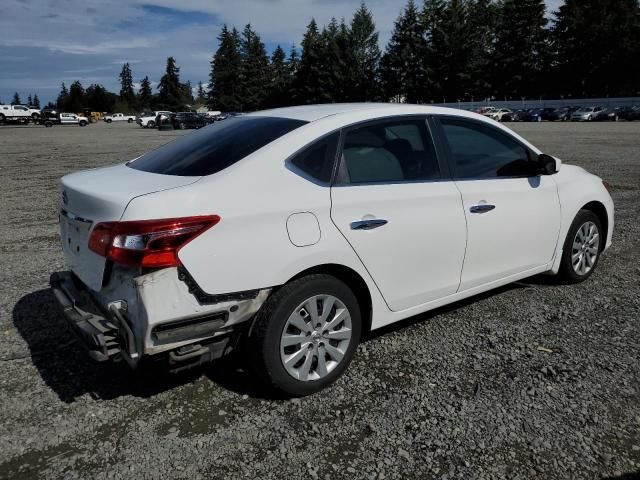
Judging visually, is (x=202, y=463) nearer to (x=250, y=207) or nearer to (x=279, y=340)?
(x=279, y=340)

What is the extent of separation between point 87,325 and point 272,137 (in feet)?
4.90

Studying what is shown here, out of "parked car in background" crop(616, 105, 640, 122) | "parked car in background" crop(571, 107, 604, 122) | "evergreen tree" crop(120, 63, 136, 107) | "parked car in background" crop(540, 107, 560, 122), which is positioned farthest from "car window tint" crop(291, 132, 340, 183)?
"evergreen tree" crop(120, 63, 136, 107)

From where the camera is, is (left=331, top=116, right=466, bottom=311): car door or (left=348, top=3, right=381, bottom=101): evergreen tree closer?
(left=331, top=116, right=466, bottom=311): car door

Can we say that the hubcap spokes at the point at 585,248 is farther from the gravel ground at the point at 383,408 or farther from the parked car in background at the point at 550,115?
the parked car in background at the point at 550,115

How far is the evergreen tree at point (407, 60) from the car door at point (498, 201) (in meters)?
82.8

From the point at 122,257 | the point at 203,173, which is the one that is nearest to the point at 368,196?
the point at 203,173

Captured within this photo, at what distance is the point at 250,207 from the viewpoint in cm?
288

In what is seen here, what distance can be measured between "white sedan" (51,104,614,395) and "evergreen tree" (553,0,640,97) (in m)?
81.8

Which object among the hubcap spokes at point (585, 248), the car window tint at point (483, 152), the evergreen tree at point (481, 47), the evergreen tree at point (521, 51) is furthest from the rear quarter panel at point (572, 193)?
the evergreen tree at point (481, 47)

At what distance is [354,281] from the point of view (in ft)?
11.0

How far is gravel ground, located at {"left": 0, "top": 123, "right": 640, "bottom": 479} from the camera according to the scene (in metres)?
2.67

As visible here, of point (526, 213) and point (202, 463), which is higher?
point (526, 213)

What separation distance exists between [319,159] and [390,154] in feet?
1.99

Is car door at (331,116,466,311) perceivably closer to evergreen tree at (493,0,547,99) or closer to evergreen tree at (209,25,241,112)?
evergreen tree at (493,0,547,99)
